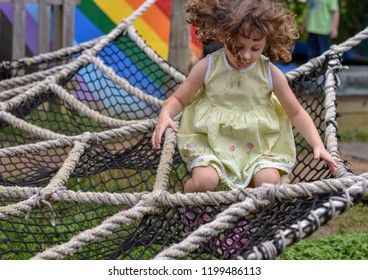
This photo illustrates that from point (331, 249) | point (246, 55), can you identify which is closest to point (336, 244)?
point (331, 249)

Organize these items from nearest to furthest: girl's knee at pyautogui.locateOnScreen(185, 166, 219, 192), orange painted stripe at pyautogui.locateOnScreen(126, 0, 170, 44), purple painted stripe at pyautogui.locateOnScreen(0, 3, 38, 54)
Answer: girl's knee at pyautogui.locateOnScreen(185, 166, 219, 192)
purple painted stripe at pyautogui.locateOnScreen(0, 3, 38, 54)
orange painted stripe at pyautogui.locateOnScreen(126, 0, 170, 44)

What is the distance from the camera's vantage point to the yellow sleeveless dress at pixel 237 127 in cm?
304

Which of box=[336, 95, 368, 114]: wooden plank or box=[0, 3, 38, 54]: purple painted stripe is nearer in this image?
box=[0, 3, 38, 54]: purple painted stripe

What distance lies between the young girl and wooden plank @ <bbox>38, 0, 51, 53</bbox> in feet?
8.69

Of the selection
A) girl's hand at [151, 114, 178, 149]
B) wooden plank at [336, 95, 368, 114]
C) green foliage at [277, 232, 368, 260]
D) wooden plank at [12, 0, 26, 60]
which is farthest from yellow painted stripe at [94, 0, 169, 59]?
girl's hand at [151, 114, 178, 149]

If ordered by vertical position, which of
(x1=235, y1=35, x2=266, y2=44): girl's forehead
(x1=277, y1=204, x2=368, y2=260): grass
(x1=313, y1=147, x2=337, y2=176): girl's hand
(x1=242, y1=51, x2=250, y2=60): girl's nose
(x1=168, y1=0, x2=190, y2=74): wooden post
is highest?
(x1=235, y1=35, x2=266, y2=44): girl's forehead

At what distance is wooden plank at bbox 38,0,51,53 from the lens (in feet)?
18.3

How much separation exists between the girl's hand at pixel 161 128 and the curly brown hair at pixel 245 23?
1.00 ft

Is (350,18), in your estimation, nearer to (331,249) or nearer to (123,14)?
(123,14)

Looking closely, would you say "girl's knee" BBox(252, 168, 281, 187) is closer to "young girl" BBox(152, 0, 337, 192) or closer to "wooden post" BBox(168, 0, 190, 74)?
"young girl" BBox(152, 0, 337, 192)

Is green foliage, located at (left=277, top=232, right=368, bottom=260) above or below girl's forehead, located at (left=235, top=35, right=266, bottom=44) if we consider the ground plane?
below

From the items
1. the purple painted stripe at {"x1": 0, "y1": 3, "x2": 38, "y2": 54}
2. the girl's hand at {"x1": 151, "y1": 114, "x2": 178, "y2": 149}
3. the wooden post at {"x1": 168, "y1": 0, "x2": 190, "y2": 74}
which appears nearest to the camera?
the girl's hand at {"x1": 151, "y1": 114, "x2": 178, "y2": 149}

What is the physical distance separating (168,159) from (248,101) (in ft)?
1.24

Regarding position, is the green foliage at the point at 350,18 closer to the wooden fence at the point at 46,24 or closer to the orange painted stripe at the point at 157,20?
the orange painted stripe at the point at 157,20
